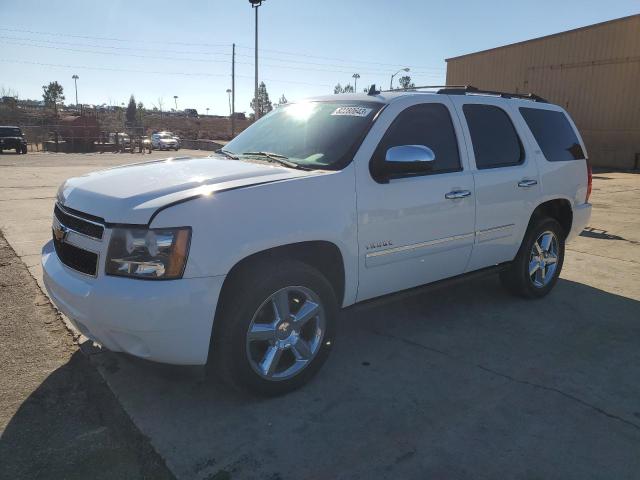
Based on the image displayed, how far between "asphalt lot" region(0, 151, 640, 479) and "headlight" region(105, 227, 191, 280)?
1.84 ft

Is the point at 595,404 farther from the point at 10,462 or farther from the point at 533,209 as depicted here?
the point at 10,462

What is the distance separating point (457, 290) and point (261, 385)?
2.94 metres

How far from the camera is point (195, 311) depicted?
2670mm

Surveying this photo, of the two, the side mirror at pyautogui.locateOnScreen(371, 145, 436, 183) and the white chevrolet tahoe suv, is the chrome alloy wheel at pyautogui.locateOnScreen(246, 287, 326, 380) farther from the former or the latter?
the side mirror at pyautogui.locateOnScreen(371, 145, 436, 183)

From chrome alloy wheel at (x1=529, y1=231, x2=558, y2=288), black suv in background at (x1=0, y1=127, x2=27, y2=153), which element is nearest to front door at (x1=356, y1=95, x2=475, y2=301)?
chrome alloy wheel at (x1=529, y1=231, x2=558, y2=288)

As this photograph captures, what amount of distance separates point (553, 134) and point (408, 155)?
247cm

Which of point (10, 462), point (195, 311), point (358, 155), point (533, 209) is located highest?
point (358, 155)

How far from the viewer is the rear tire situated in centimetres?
480

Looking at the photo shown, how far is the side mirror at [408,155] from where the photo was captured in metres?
3.33

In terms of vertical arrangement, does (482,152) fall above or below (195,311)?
above

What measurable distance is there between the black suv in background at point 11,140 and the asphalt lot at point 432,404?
35.3 m

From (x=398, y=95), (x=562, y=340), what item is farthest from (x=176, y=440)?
(x=562, y=340)

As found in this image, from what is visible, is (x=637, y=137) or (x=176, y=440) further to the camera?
(x=637, y=137)

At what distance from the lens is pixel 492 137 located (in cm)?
438
